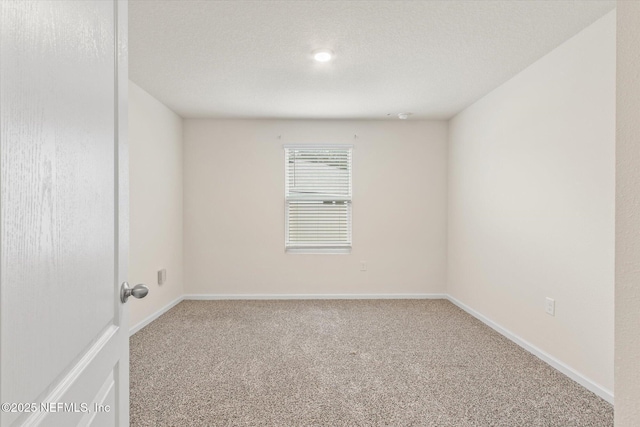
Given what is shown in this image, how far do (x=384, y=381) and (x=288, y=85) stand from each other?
2.72 metres

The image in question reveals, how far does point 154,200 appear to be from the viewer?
3760 millimetres

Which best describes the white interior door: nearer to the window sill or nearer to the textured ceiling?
the textured ceiling

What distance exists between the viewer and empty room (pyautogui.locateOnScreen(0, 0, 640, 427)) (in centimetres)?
62

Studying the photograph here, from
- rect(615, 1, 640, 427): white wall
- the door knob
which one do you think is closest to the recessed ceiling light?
rect(615, 1, 640, 427): white wall

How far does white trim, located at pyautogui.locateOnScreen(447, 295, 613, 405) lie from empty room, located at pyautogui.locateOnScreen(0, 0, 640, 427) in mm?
16

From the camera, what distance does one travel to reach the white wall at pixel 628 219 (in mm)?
697

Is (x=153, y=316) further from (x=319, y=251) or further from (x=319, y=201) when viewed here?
(x=319, y=201)

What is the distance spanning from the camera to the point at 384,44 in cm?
252

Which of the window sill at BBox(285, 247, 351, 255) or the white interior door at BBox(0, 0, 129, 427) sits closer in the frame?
the white interior door at BBox(0, 0, 129, 427)

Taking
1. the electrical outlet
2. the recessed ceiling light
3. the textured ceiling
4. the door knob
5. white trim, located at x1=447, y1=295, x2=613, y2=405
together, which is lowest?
white trim, located at x1=447, y1=295, x2=613, y2=405

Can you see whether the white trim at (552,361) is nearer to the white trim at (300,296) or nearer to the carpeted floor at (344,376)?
the carpeted floor at (344,376)

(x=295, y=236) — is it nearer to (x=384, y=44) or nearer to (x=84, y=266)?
(x=384, y=44)

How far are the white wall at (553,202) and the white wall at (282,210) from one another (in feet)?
2.75

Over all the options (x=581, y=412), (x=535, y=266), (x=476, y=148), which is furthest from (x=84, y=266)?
(x=476, y=148)
